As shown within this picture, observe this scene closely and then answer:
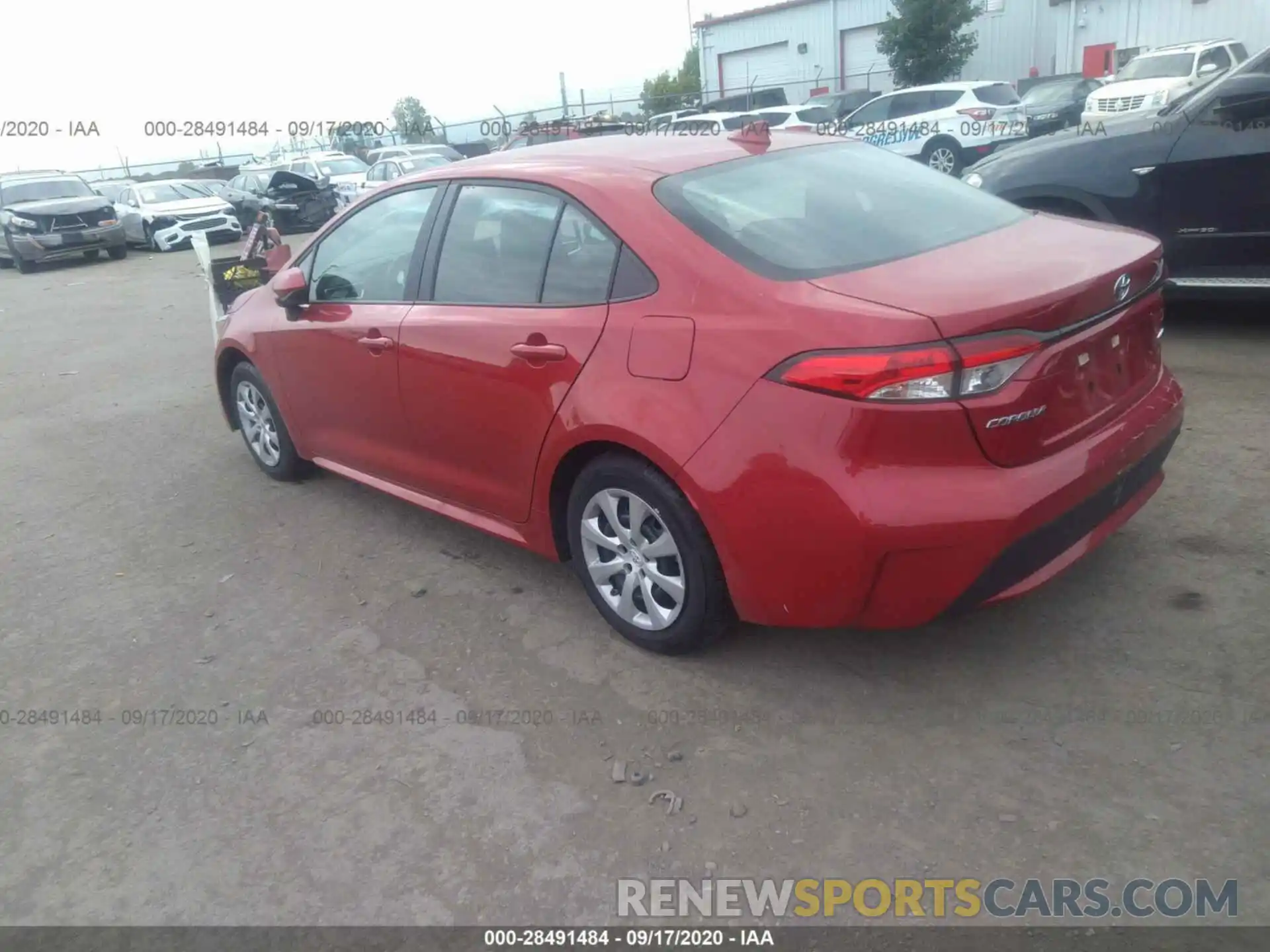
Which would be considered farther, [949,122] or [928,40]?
[928,40]

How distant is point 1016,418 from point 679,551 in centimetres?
106

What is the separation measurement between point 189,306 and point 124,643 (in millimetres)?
9216

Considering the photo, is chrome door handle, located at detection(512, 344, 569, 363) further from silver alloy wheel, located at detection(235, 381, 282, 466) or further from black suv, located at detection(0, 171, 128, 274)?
black suv, located at detection(0, 171, 128, 274)

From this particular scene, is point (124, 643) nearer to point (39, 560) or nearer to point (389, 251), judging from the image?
point (39, 560)

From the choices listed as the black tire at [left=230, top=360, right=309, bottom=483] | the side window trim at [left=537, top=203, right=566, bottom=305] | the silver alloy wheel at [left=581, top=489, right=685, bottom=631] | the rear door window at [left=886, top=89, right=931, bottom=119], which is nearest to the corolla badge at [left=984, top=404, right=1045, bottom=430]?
the silver alloy wheel at [left=581, top=489, right=685, bottom=631]

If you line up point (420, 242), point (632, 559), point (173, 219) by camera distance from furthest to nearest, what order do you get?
1. point (173, 219)
2. point (420, 242)
3. point (632, 559)

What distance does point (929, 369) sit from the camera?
2658mm

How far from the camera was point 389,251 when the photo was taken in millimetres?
4270

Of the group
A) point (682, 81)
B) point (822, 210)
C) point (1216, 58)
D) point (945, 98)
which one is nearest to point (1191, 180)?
point (822, 210)

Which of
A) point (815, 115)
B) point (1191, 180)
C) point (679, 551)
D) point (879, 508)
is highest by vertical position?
point (815, 115)

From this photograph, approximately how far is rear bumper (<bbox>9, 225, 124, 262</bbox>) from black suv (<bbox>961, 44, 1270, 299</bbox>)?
1692cm

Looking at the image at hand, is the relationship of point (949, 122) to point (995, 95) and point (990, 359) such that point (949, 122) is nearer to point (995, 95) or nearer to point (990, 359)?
point (995, 95)

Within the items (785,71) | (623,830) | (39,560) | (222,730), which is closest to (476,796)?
(623,830)

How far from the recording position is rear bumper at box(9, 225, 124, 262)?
58.6 feet
